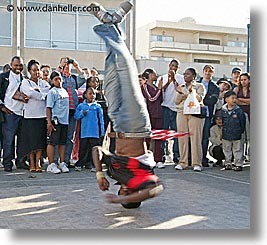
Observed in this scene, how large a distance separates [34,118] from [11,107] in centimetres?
30

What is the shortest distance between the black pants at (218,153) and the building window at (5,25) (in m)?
3.01

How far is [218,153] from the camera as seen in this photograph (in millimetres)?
6637

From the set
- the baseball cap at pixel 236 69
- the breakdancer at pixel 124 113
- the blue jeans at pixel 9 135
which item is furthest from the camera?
the baseball cap at pixel 236 69

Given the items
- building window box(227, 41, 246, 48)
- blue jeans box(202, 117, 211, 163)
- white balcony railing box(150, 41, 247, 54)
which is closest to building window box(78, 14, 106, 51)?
white balcony railing box(150, 41, 247, 54)

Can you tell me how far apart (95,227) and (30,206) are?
31.5 inches

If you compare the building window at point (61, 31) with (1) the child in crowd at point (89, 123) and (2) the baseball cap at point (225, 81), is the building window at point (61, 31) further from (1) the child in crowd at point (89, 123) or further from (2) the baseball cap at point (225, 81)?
(2) the baseball cap at point (225, 81)

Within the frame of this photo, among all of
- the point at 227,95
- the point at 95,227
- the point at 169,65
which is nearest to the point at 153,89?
the point at 169,65

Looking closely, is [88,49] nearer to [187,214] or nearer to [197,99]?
[197,99]

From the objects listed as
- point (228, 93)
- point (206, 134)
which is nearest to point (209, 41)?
point (228, 93)

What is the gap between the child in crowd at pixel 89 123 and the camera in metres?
6.15

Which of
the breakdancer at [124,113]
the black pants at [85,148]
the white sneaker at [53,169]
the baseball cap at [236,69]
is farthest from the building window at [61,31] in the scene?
the baseball cap at [236,69]

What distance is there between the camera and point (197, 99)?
619 cm

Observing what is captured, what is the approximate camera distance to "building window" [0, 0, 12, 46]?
4.52 metres

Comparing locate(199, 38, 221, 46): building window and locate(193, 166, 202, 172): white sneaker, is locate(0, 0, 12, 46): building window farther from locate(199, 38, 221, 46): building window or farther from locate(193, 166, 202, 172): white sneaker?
Result: locate(199, 38, 221, 46): building window
